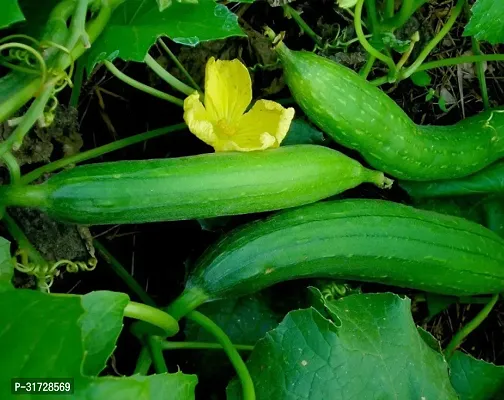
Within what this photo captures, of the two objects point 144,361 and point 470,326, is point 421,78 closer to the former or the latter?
point 470,326

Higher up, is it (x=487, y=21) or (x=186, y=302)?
(x=487, y=21)

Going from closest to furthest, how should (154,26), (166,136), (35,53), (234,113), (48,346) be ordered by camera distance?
(48,346) < (35,53) < (154,26) < (234,113) < (166,136)

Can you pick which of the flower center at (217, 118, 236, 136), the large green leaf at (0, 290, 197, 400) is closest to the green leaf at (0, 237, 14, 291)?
the large green leaf at (0, 290, 197, 400)

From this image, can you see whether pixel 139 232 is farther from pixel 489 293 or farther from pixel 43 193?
pixel 489 293

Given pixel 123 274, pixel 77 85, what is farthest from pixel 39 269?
pixel 77 85

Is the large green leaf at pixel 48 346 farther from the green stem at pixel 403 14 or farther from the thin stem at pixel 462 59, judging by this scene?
the thin stem at pixel 462 59

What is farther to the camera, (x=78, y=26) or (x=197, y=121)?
(x=197, y=121)

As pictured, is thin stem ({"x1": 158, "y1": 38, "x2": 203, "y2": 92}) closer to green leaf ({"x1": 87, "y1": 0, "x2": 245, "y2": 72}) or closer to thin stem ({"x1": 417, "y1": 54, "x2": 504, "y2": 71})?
green leaf ({"x1": 87, "y1": 0, "x2": 245, "y2": 72})

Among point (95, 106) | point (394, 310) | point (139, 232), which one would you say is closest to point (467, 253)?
point (394, 310)
